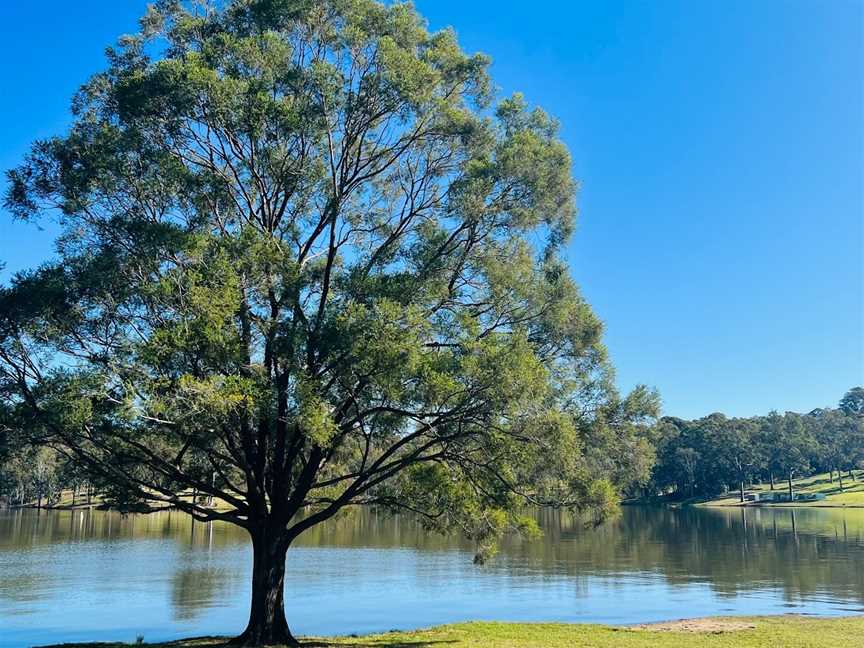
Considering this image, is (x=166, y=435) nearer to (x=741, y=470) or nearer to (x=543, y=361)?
(x=543, y=361)

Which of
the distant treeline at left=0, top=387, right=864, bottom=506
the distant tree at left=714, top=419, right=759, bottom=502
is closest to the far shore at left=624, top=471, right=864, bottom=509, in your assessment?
Result: the distant treeline at left=0, top=387, right=864, bottom=506

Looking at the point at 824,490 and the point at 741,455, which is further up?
the point at 741,455

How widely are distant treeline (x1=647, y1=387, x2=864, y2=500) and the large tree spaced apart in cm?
11058

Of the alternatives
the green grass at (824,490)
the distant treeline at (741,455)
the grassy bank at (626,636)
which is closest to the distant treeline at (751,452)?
the distant treeline at (741,455)

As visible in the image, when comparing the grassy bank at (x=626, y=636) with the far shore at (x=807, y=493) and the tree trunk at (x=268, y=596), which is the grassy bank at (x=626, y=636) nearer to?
the tree trunk at (x=268, y=596)

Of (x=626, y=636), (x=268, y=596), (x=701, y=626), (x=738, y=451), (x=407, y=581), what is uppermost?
(x=738, y=451)

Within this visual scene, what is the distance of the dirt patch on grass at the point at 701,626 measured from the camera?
19.4 meters

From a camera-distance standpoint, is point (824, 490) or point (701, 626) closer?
point (701, 626)

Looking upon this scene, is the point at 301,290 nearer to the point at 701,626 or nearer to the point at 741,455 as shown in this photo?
the point at 701,626

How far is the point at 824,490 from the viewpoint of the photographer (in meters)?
119

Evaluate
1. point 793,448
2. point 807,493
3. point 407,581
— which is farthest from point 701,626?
point 793,448

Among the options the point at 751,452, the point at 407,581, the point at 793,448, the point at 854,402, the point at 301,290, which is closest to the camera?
the point at 301,290

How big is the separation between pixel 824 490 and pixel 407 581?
4317 inches

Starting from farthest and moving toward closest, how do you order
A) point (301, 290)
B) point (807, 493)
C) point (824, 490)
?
1. point (824, 490)
2. point (807, 493)
3. point (301, 290)
